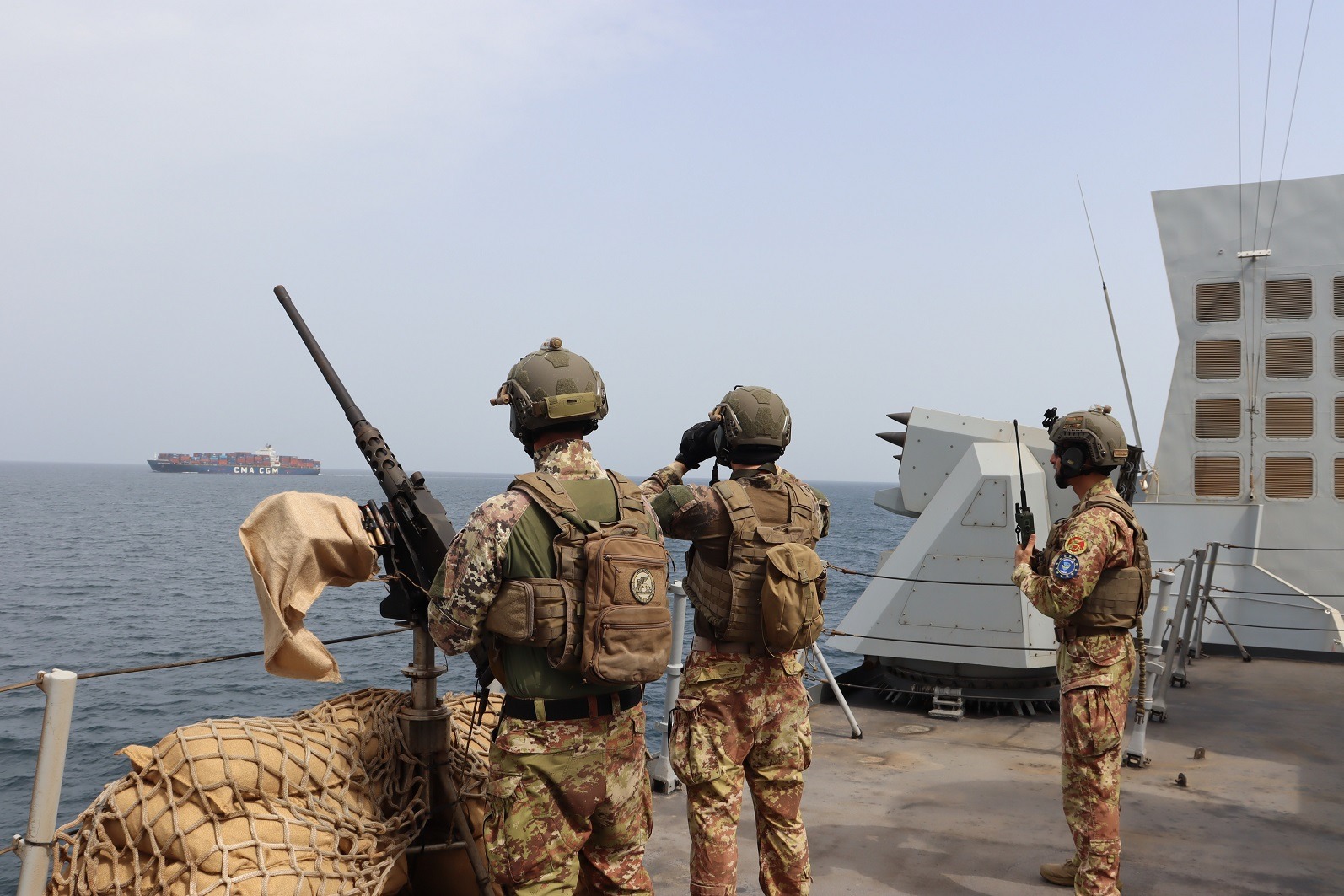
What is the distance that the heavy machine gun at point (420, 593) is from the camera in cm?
353

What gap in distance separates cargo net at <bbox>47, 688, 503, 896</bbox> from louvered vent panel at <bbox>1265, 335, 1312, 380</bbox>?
969cm

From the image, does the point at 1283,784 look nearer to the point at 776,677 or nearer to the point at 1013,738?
the point at 1013,738

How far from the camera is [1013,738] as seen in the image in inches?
276

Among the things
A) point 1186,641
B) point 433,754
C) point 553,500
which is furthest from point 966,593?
point 553,500

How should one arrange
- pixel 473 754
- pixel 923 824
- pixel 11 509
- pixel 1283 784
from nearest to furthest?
1. pixel 473 754
2. pixel 923 824
3. pixel 1283 784
4. pixel 11 509

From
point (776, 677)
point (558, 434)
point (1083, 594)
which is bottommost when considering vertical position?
point (776, 677)

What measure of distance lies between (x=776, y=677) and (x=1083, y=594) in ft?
4.54

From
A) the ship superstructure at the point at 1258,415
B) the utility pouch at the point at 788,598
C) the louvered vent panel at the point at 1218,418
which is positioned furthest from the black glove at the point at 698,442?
the louvered vent panel at the point at 1218,418

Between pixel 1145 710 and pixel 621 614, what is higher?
pixel 621 614

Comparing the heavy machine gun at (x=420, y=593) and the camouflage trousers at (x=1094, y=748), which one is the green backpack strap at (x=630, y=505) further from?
the camouflage trousers at (x=1094, y=748)

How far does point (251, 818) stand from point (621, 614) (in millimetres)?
1302

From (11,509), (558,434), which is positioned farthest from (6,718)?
(11,509)

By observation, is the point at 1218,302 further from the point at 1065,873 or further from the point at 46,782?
the point at 46,782

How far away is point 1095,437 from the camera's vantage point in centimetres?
458
